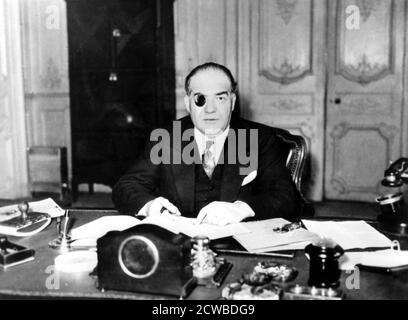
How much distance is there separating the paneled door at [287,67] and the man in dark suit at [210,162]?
108 inches

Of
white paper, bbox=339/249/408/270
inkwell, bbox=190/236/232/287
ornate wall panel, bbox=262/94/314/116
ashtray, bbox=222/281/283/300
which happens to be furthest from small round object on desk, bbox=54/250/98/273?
ornate wall panel, bbox=262/94/314/116

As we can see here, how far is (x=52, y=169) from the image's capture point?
17.3 ft

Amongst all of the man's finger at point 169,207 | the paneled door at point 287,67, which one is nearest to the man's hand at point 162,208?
the man's finger at point 169,207

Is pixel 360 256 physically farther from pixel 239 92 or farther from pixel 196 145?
pixel 239 92

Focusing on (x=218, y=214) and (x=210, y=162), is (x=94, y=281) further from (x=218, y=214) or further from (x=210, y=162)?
(x=210, y=162)

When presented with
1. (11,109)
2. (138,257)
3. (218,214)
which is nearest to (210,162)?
(218,214)

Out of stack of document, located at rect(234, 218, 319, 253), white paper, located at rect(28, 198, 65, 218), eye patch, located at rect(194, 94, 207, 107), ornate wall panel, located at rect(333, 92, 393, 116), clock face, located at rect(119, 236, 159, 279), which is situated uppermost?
eye patch, located at rect(194, 94, 207, 107)

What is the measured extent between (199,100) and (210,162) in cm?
29

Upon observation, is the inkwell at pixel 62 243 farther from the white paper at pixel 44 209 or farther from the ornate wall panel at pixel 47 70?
the ornate wall panel at pixel 47 70

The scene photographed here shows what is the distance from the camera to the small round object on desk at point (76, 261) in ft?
3.97

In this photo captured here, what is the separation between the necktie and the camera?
7.04 feet

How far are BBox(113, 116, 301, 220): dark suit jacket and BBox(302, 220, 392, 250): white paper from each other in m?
0.28

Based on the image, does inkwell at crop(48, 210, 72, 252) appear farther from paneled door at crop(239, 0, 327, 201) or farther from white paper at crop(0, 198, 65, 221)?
paneled door at crop(239, 0, 327, 201)
